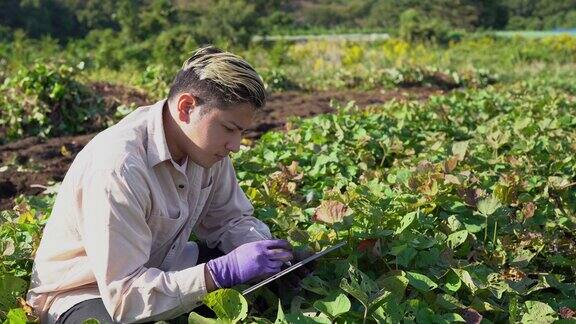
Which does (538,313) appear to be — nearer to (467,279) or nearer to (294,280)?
(467,279)

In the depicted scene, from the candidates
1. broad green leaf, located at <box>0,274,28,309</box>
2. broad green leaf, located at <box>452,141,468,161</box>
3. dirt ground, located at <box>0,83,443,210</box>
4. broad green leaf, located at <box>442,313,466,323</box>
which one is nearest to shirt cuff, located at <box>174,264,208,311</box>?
broad green leaf, located at <box>0,274,28,309</box>

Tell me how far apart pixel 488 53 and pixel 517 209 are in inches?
718

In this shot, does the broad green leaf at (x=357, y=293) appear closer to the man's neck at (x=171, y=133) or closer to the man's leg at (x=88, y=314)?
the man's leg at (x=88, y=314)

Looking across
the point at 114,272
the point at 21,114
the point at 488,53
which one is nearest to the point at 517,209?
the point at 114,272

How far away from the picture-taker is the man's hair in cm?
210

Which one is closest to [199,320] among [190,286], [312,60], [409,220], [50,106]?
[190,286]

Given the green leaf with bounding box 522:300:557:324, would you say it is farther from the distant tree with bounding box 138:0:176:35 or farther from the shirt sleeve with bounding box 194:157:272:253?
the distant tree with bounding box 138:0:176:35

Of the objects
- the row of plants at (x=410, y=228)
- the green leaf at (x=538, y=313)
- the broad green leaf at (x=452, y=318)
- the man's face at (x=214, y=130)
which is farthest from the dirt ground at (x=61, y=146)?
the green leaf at (x=538, y=313)

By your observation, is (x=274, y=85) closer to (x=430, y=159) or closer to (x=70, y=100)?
(x=70, y=100)

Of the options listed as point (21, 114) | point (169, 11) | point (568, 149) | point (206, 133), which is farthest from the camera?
point (169, 11)

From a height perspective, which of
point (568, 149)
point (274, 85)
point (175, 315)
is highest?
point (175, 315)

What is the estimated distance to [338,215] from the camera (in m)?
2.36

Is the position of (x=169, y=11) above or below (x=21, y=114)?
below

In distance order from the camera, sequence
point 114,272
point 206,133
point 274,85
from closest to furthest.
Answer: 1. point 114,272
2. point 206,133
3. point 274,85
